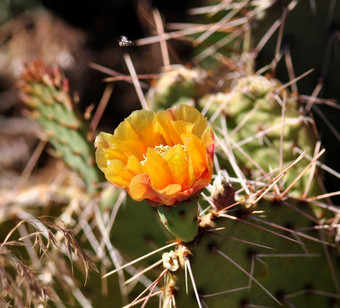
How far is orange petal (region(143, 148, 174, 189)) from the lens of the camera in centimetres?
89

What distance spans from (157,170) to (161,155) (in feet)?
0.15

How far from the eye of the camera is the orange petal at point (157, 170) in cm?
89

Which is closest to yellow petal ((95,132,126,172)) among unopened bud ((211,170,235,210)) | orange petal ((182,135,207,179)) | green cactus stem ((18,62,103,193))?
orange petal ((182,135,207,179))

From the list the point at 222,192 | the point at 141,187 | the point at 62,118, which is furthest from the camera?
the point at 62,118

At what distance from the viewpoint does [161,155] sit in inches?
37.0

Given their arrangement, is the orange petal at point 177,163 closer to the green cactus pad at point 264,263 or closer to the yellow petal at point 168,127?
the yellow petal at point 168,127

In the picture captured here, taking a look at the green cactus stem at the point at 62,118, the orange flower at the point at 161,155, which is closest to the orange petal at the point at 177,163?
the orange flower at the point at 161,155

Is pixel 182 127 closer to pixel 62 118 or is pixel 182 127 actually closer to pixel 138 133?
pixel 138 133

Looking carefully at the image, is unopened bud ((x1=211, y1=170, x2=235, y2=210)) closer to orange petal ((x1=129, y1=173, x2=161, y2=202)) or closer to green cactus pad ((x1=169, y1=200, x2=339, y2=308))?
green cactus pad ((x1=169, y1=200, x2=339, y2=308))

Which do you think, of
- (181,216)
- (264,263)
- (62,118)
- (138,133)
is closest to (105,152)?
(138,133)

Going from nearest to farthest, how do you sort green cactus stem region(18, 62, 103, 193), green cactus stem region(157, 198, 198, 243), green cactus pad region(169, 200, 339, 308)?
green cactus stem region(157, 198, 198, 243) → green cactus pad region(169, 200, 339, 308) → green cactus stem region(18, 62, 103, 193)

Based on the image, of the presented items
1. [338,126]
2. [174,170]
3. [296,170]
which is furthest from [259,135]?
[174,170]

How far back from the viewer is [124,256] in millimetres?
1599

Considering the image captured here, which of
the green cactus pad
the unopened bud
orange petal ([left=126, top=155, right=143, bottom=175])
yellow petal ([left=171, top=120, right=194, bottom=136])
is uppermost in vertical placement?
yellow petal ([left=171, top=120, right=194, bottom=136])
